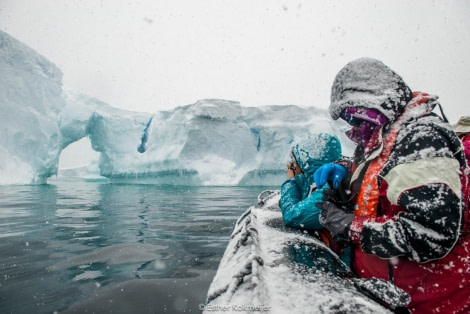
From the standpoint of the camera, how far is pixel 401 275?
3.44ft

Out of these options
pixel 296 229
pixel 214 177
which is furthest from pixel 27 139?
pixel 296 229

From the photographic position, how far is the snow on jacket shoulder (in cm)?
86

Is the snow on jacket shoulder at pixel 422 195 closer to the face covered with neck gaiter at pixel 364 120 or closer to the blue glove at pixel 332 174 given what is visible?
the face covered with neck gaiter at pixel 364 120

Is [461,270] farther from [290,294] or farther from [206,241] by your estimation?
[206,241]

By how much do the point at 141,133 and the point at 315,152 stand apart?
2620 centimetres

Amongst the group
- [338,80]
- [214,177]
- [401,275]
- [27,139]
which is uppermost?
[338,80]

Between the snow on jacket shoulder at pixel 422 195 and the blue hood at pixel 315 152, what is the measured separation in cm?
107

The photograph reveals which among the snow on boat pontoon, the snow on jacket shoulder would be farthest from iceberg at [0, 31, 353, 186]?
the snow on jacket shoulder

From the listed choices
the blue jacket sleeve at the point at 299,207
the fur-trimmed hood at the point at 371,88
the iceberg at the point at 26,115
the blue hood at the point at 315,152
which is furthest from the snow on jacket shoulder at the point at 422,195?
the iceberg at the point at 26,115

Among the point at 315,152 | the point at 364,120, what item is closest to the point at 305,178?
the point at 315,152

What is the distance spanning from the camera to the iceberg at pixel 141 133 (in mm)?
18828

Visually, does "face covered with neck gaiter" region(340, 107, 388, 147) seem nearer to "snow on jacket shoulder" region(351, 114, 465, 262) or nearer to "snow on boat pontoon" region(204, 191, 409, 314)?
"snow on jacket shoulder" region(351, 114, 465, 262)

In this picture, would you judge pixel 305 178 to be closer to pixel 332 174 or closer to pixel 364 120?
pixel 332 174

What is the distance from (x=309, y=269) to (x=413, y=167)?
0.73m
